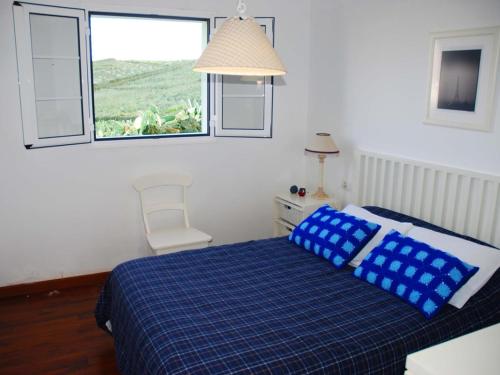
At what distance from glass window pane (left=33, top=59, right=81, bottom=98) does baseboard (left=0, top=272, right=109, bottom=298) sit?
60.5 inches

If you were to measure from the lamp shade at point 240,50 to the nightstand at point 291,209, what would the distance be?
6.77 ft

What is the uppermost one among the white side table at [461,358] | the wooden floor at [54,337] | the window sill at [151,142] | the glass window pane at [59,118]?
the glass window pane at [59,118]

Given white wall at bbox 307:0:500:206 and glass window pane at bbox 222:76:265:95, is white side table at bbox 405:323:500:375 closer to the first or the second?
white wall at bbox 307:0:500:206

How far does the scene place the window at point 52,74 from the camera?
376 cm

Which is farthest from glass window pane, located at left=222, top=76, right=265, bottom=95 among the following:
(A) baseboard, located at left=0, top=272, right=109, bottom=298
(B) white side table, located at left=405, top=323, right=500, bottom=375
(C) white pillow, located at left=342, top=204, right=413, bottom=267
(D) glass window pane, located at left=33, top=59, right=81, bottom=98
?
(B) white side table, located at left=405, top=323, right=500, bottom=375

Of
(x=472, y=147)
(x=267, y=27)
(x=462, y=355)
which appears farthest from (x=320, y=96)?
(x=462, y=355)

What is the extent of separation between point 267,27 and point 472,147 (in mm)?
2195

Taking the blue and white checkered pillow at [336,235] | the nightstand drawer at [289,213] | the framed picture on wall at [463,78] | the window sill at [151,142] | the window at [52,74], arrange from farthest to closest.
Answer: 1. the nightstand drawer at [289,213]
2. the window sill at [151,142]
3. the window at [52,74]
4. the blue and white checkered pillow at [336,235]
5. the framed picture on wall at [463,78]

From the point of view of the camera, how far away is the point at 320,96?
4750 mm

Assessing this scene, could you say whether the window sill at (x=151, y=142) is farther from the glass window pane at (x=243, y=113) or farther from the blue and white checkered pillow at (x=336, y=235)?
the blue and white checkered pillow at (x=336, y=235)

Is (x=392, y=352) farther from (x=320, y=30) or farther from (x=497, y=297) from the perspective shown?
(x=320, y=30)

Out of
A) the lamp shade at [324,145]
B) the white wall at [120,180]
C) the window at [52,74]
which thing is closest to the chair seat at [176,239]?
the white wall at [120,180]

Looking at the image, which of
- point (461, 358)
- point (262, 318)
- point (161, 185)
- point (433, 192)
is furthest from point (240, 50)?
point (161, 185)

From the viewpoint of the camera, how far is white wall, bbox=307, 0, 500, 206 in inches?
131
